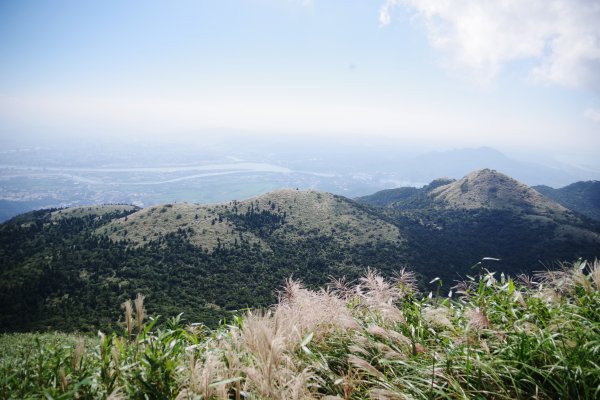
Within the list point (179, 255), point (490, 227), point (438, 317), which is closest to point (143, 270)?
point (179, 255)

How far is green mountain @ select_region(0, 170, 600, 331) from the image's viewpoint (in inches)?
2076

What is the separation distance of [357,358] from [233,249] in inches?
2886

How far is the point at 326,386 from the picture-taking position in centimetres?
265

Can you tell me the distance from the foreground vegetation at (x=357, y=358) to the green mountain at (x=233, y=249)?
3558 cm

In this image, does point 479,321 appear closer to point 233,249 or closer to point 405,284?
point 405,284

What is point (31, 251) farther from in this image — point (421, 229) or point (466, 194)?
point (466, 194)

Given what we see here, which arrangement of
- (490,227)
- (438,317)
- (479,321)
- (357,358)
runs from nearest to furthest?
(357,358)
(479,321)
(438,317)
(490,227)

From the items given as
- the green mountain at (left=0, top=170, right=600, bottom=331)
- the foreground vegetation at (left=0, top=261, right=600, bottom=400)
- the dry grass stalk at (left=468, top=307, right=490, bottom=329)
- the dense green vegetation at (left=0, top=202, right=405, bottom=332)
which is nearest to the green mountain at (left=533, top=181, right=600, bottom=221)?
the green mountain at (left=0, top=170, right=600, bottom=331)

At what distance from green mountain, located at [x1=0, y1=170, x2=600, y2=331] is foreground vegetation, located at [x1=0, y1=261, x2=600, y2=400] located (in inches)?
1401

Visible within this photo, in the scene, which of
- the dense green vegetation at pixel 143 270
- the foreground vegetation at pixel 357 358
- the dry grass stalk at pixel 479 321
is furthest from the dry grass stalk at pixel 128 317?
the dense green vegetation at pixel 143 270

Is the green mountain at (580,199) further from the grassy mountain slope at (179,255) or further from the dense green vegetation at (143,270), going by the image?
the dense green vegetation at (143,270)

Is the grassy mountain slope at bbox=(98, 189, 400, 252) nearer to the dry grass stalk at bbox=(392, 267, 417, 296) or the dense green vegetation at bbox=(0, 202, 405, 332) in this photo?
the dense green vegetation at bbox=(0, 202, 405, 332)

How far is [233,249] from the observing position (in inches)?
2872

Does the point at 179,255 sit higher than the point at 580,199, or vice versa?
the point at 580,199
